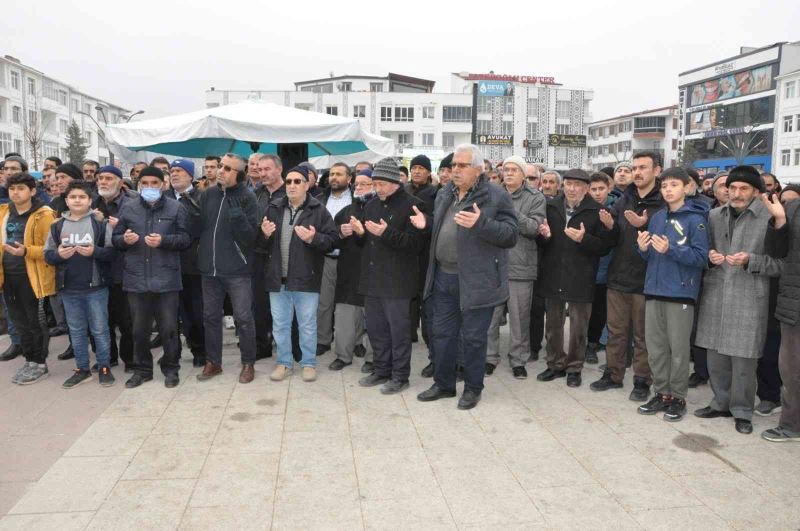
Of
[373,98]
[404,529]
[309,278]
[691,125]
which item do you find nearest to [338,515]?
[404,529]

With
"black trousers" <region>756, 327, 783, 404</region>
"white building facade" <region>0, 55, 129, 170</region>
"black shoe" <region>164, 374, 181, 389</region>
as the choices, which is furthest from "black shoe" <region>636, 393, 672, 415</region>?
"white building facade" <region>0, 55, 129, 170</region>

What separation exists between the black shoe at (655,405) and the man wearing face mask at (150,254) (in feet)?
13.7

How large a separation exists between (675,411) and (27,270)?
19.8ft

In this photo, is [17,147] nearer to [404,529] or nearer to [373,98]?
[373,98]

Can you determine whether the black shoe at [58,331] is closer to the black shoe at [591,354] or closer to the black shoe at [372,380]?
the black shoe at [372,380]

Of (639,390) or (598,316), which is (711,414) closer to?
(639,390)

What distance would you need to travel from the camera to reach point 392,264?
5504mm

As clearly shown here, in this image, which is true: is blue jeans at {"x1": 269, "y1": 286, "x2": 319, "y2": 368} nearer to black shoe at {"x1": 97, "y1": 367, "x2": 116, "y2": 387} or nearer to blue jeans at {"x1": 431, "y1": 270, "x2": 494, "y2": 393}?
→ blue jeans at {"x1": 431, "y1": 270, "x2": 494, "y2": 393}

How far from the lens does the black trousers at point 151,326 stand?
5656 millimetres

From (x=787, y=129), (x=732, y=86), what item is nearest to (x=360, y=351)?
(x=787, y=129)

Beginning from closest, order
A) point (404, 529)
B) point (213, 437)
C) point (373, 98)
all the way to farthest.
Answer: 1. point (404, 529)
2. point (213, 437)
3. point (373, 98)

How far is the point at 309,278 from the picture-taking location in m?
5.78

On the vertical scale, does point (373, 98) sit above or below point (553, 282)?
above

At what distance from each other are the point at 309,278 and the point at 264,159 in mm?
1344
